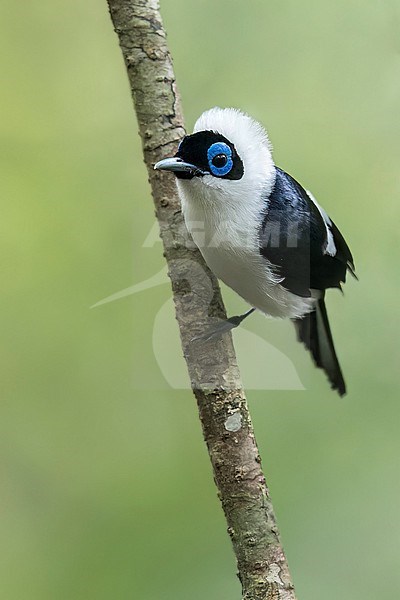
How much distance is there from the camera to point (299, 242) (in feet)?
4.06

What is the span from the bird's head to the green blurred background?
7.7 inches

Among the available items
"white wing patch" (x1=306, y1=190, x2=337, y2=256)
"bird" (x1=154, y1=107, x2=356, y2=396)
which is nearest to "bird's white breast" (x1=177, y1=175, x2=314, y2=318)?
"bird" (x1=154, y1=107, x2=356, y2=396)

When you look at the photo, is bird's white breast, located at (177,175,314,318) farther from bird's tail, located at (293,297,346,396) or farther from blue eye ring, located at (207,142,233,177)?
bird's tail, located at (293,297,346,396)

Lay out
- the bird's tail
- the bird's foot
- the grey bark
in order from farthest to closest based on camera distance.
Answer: the bird's tail
the bird's foot
the grey bark

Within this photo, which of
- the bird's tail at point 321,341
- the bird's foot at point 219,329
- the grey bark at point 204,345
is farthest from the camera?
the bird's tail at point 321,341

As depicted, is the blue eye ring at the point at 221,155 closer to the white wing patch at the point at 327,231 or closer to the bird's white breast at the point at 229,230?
the bird's white breast at the point at 229,230

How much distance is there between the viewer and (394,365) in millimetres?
1466

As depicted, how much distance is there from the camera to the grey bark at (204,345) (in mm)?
1041

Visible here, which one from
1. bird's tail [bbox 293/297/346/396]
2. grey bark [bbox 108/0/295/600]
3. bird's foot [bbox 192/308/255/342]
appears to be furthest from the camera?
bird's tail [bbox 293/297/346/396]

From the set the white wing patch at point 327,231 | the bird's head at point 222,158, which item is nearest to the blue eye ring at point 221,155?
the bird's head at point 222,158

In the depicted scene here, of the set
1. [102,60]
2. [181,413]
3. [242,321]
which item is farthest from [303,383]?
[102,60]

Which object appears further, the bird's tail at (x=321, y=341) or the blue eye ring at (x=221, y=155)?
the bird's tail at (x=321, y=341)

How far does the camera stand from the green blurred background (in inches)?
54.8

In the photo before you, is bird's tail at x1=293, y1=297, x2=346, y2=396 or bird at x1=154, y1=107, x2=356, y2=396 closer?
bird at x1=154, y1=107, x2=356, y2=396
